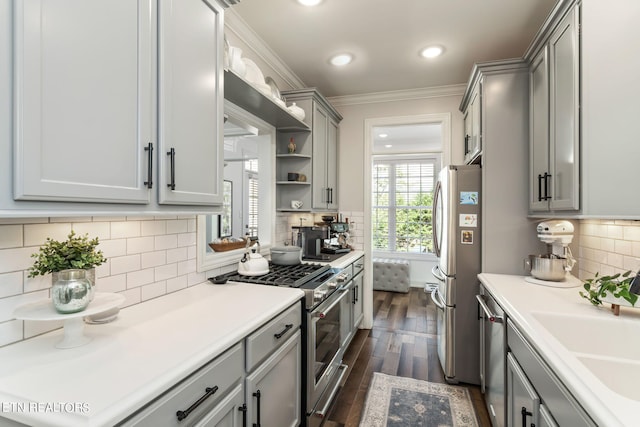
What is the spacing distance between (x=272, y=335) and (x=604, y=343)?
1449mm

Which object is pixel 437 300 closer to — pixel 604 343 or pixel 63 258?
pixel 604 343

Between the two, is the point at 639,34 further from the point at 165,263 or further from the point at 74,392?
the point at 165,263

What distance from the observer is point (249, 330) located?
3.99 ft

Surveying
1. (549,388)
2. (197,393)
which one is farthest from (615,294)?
(197,393)

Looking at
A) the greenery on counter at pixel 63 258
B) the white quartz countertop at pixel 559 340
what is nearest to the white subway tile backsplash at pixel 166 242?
the greenery on counter at pixel 63 258

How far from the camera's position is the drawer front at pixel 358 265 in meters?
3.11

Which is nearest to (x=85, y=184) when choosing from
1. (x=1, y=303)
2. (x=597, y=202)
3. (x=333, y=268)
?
(x=1, y=303)

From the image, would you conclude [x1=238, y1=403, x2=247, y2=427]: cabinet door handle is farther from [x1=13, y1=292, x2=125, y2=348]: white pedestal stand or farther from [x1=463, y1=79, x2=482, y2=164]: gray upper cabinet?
[x1=463, y1=79, x2=482, y2=164]: gray upper cabinet

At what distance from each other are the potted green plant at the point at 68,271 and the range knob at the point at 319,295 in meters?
1.11

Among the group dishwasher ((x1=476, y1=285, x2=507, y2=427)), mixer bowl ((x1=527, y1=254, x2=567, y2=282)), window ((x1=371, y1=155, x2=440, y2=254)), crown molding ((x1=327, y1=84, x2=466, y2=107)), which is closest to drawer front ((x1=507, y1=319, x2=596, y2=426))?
dishwasher ((x1=476, y1=285, x2=507, y2=427))

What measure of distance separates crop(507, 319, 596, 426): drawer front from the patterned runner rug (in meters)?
0.91

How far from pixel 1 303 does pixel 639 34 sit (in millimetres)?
2535

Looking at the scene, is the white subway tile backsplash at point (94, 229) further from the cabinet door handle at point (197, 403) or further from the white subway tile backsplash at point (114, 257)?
the cabinet door handle at point (197, 403)

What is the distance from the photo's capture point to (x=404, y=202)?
5.93 metres
